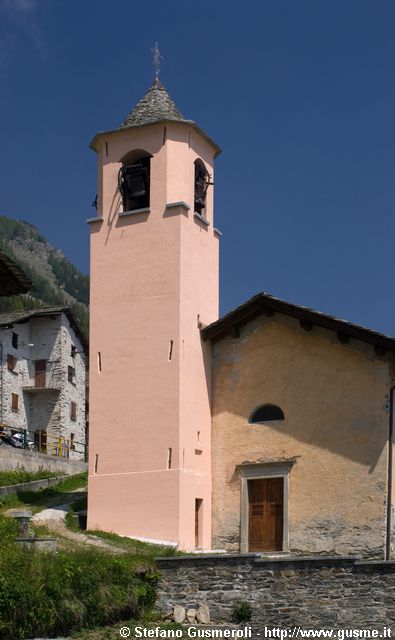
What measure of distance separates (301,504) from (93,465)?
5361 mm

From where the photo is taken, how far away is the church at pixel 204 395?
1000 inches

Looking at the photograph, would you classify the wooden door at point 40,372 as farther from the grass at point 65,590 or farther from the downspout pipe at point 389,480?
the grass at point 65,590

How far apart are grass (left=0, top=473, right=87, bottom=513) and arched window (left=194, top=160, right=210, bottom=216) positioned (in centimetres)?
884

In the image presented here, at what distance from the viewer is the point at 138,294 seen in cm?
2736

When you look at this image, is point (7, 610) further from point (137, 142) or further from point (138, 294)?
point (137, 142)

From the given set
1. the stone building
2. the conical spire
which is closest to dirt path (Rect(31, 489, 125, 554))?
the conical spire

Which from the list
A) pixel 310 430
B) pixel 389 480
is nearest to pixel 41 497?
pixel 310 430

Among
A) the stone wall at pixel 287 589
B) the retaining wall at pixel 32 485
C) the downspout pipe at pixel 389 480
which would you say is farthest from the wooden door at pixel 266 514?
the retaining wall at pixel 32 485

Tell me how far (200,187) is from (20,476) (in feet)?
38.6

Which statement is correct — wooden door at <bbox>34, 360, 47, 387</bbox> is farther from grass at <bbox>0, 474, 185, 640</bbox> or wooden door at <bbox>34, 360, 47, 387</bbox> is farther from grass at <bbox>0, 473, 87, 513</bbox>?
grass at <bbox>0, 474, 185, 640</bbox>

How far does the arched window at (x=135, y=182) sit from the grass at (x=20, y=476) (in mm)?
10379

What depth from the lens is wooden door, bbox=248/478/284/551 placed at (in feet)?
85.6

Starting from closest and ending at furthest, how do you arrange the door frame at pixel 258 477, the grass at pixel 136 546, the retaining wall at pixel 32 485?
1. the grass at pixel 136 546
2. the door frame at pixel 258 477
3. the retaining wall at pixel 32 485

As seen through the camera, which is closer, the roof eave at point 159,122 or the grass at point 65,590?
the grass at point 65,590
